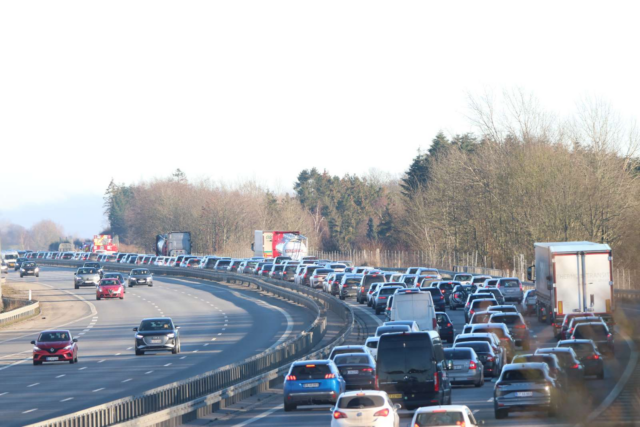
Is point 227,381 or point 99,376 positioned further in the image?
point 99,376

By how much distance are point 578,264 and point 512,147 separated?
4818 centimetres

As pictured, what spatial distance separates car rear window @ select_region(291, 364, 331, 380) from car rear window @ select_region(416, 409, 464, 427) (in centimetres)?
819

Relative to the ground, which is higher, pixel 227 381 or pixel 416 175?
pixel 416 175

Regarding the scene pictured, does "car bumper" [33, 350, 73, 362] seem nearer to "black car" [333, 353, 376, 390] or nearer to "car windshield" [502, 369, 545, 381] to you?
"black car" [333, 353, 376, 390]

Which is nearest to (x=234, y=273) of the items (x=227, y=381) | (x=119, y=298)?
(x=119, y=298)

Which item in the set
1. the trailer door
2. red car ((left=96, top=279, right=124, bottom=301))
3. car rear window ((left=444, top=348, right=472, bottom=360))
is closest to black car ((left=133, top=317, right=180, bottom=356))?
car rear window ((left=444, top=348, right=472, bottom=360))

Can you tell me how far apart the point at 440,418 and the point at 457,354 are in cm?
1215

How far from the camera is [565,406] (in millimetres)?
23297

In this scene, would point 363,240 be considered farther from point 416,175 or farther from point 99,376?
point 99,376

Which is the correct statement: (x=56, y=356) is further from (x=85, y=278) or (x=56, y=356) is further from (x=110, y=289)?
(x=85, y=278)

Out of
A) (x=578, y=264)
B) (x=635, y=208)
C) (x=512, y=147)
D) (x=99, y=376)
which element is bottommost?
(x=99, y=376)

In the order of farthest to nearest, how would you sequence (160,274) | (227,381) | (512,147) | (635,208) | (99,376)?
(160,274)
(512,147)
(635,208)
(99,376)
(227,381)

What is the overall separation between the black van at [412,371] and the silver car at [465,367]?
4.88 metres

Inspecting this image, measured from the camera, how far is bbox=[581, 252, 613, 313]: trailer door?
37.9 m
